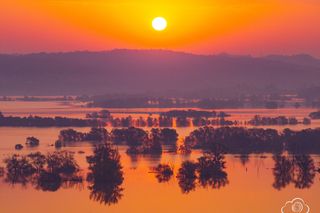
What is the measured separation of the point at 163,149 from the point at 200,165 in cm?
1173

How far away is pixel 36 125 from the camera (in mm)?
76625

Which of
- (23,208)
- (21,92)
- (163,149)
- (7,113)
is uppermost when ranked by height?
(21,92)

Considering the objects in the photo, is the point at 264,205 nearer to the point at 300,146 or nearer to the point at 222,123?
the point at 300,146

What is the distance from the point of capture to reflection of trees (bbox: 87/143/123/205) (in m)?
37.3

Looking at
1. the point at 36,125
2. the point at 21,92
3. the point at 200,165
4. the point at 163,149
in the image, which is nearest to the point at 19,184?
the point at 200,165

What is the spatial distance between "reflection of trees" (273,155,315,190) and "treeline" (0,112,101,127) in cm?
3285

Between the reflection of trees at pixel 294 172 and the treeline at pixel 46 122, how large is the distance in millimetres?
32852

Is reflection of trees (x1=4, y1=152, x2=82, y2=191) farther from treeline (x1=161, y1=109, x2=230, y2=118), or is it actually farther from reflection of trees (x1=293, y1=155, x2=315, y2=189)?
treeline (x1=161, y1=109, x2=230, y2=118)

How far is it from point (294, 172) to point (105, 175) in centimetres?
855

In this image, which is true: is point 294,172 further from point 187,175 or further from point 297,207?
point 297,207

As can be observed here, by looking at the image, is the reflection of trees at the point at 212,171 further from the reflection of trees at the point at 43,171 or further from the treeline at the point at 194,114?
the treeline at the point at 194,114

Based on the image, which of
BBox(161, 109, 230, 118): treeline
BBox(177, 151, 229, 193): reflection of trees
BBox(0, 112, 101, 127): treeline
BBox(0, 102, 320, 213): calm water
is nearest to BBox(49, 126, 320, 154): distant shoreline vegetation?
BBox(177, 151, 229, 193): reflection of trees

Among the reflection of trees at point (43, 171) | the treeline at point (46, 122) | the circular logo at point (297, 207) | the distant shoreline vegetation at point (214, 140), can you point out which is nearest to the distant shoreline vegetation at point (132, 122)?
the treeline at point (46, 122)

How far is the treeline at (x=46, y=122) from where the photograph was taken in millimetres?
75562
